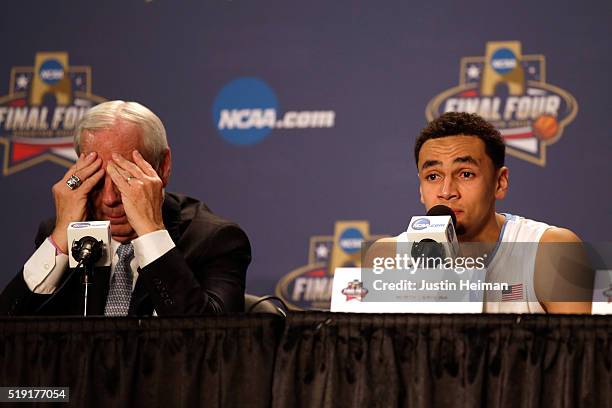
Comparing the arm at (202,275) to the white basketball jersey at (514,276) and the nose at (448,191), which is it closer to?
the nose at (448,191)

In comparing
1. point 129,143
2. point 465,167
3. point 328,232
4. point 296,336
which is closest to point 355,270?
point 296,336

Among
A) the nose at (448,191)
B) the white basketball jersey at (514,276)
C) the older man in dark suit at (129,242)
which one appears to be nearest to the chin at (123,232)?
the older man in dark suit at (129,242)

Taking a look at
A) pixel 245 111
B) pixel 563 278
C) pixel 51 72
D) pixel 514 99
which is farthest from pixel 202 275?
pixel 51 72

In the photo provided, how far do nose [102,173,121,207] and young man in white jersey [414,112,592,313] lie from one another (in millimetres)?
822

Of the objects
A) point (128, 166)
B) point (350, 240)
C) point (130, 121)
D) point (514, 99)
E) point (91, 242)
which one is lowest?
point (91, 242)

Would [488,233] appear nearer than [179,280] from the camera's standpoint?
No

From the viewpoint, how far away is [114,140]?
8.54 ft

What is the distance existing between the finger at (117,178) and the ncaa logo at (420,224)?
86 centimetres

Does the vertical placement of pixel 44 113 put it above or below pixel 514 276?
above

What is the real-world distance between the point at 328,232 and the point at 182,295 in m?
1.43

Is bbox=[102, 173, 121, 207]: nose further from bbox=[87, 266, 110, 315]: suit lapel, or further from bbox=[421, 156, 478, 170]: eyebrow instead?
bbox=[421, 156, 478, 170]: eyebrow

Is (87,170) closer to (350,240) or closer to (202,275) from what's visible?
(202,275)

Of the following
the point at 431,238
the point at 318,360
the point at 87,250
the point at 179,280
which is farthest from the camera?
the point at 179,280

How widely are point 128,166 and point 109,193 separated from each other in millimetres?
97
